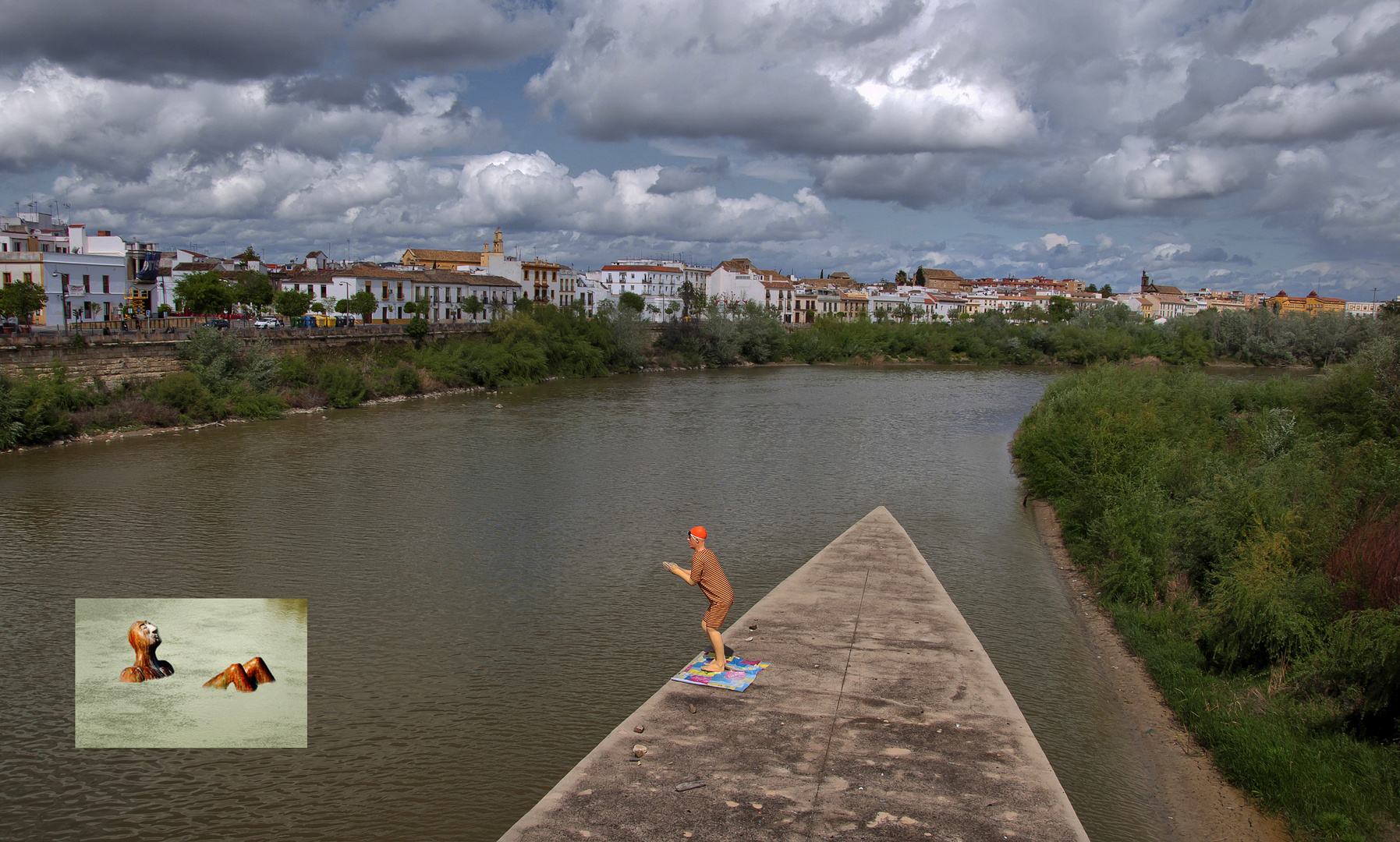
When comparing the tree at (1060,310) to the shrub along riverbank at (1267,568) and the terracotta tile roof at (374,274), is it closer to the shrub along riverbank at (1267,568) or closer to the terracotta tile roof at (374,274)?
the terracotta tile roof at (374,274)

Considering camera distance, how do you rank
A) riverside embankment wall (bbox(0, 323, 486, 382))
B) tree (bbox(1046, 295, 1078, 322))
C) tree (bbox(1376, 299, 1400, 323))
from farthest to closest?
tree (bbox(1046, 295, 1078, 322)) → tree (bbox(1376, 299, 1400, 323)) → riverside embankment wall (bbox(0, 323, 486, 382))

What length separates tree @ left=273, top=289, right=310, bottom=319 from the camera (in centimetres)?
5888

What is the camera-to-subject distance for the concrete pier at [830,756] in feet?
23.0

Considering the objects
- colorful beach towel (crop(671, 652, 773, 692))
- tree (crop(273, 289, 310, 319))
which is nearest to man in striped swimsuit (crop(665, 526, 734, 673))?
colorful beach towel (crop(671, 652, 773, 692))

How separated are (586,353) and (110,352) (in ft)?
99.0

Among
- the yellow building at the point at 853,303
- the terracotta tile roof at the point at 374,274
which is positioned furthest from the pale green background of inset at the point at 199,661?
the yellow building at the point at 853,303

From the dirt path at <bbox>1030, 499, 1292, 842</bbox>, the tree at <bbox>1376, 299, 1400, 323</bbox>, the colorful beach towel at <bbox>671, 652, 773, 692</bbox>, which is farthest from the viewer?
the tree at <bbox>1376, 299, 1400, 323</bbox>

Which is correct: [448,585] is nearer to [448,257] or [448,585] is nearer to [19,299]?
[19,299]

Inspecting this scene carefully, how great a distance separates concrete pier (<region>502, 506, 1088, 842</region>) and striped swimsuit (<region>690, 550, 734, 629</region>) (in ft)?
2.33

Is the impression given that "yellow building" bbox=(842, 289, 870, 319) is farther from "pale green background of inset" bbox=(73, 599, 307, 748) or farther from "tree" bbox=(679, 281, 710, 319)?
"pale green background of inset" bbox=(73, 599, 307, 748)

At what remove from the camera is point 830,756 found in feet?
26.1

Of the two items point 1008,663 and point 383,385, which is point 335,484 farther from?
point 383,385

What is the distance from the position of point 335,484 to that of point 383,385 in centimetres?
2152

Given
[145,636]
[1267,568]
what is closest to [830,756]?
[145,636]
